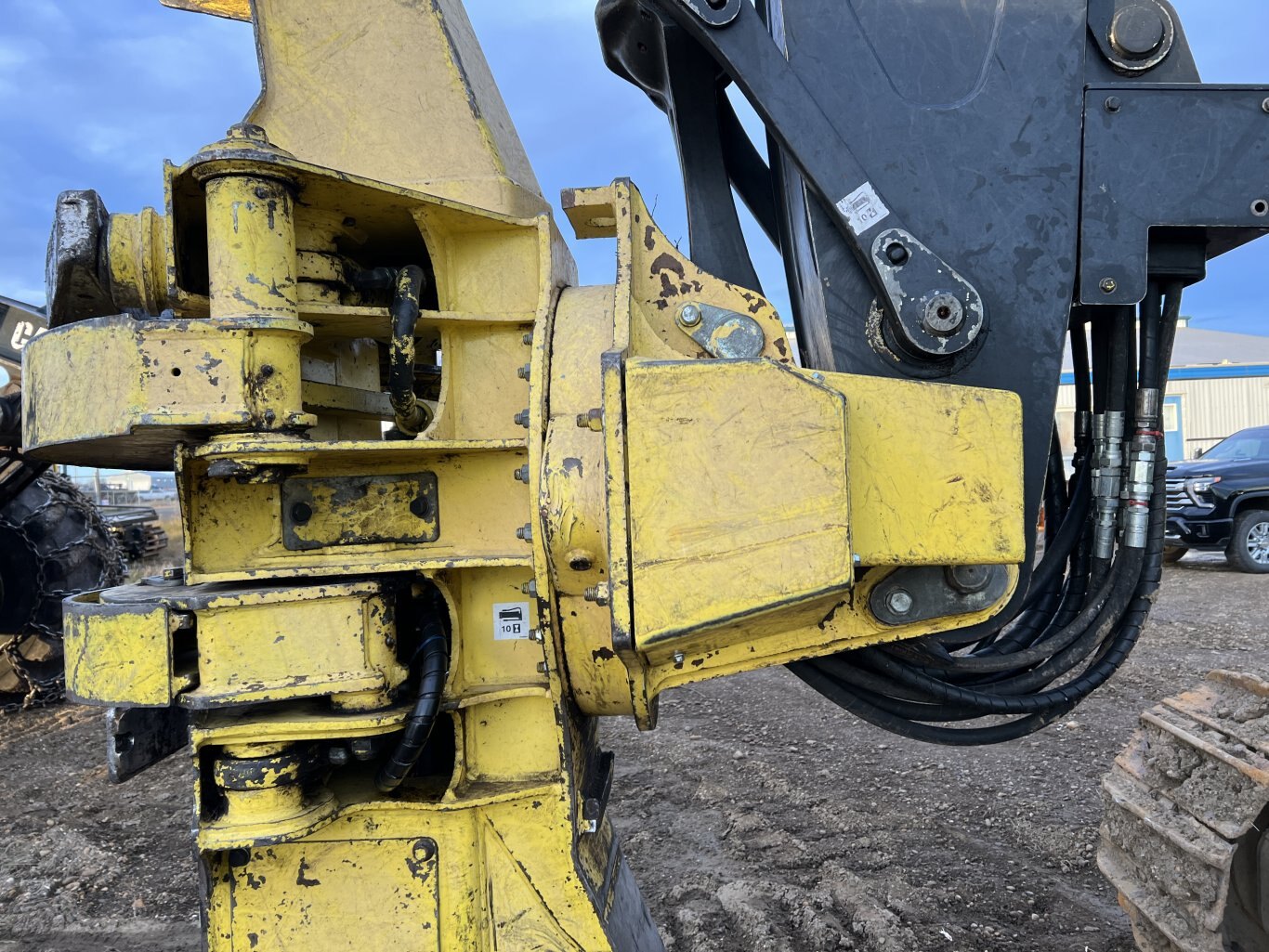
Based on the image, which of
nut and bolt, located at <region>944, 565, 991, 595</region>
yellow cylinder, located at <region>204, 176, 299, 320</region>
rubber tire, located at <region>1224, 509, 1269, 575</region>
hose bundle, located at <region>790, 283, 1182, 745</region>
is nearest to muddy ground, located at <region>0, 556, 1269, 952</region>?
hose bundle, located at <region>790, 283, 1182, 745</region>

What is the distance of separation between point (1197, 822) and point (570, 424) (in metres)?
1.94

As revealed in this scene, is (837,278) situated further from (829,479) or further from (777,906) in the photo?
(777,906)

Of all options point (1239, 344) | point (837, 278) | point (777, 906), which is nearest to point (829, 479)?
point (837, 278)

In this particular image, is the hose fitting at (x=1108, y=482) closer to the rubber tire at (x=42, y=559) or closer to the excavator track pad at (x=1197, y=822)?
the excavator track pad at (x=1197, y=822)

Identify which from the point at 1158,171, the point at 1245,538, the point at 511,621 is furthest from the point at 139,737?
the point at 1245,538

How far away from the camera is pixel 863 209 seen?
1.67m

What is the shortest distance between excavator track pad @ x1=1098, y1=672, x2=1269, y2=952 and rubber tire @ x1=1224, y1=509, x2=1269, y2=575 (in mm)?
8277

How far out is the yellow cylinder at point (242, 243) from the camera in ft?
5.25

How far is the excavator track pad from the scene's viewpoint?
2.08 m

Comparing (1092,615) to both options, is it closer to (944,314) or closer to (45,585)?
(944,314)

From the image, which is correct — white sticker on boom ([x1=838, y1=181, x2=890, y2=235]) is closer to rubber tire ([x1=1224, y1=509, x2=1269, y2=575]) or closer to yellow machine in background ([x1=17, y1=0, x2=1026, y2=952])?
yellow machine in background ([x1=17, y1=0, x2=1026, y2=952])

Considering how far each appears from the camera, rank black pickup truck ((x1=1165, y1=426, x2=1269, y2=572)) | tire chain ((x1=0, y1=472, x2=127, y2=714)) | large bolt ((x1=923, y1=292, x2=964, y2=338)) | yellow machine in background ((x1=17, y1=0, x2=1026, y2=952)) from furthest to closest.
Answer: black pickup truck ((x1=1165, y1=426, x2=1269, y2=572))
tire chain ((x1=0, y1=472, x2=127, y2=714))
large bolt ((x1=923, y1=292, x2=964, y2=338))
yellow machine in background ((x1=17, y1=0, x2=1026, y2=952))

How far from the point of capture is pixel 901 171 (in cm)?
168

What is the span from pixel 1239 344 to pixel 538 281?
44.0 m
